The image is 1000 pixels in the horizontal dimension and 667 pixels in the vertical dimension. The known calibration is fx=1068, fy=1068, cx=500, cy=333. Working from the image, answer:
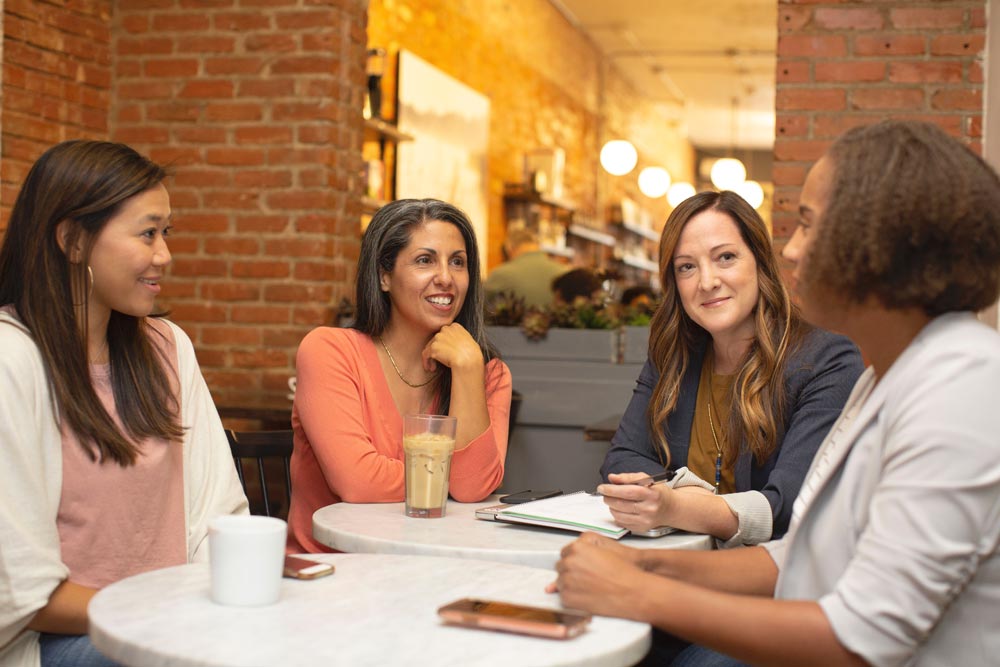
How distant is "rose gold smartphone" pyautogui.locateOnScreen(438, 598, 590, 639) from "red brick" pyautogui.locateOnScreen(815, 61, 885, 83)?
297cm

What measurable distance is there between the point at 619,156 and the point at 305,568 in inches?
317

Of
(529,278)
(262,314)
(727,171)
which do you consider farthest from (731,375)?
(727,171)

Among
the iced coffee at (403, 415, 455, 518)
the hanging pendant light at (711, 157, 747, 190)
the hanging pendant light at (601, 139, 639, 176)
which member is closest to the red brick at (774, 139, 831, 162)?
the iced coffee at (403, 415, 455, 518)

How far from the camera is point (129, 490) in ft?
5.73

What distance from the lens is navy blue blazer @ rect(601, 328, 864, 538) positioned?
1940 mm

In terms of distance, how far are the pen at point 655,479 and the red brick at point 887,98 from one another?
2.04 meters

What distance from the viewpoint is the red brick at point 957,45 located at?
3.61m

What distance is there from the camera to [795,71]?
147 inches

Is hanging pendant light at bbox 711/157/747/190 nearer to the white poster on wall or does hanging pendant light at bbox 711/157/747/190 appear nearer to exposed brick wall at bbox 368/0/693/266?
exposed brick wall at bbox 368/0/693/266

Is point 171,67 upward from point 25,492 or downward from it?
upward

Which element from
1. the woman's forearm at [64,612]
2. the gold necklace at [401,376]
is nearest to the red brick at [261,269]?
the gold necklace at [401,376]

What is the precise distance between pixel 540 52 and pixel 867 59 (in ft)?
16.2

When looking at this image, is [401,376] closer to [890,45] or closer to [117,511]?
[117,511]

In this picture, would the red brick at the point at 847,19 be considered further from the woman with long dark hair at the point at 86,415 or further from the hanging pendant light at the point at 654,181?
the hanging pendant light at the point at 654,181
